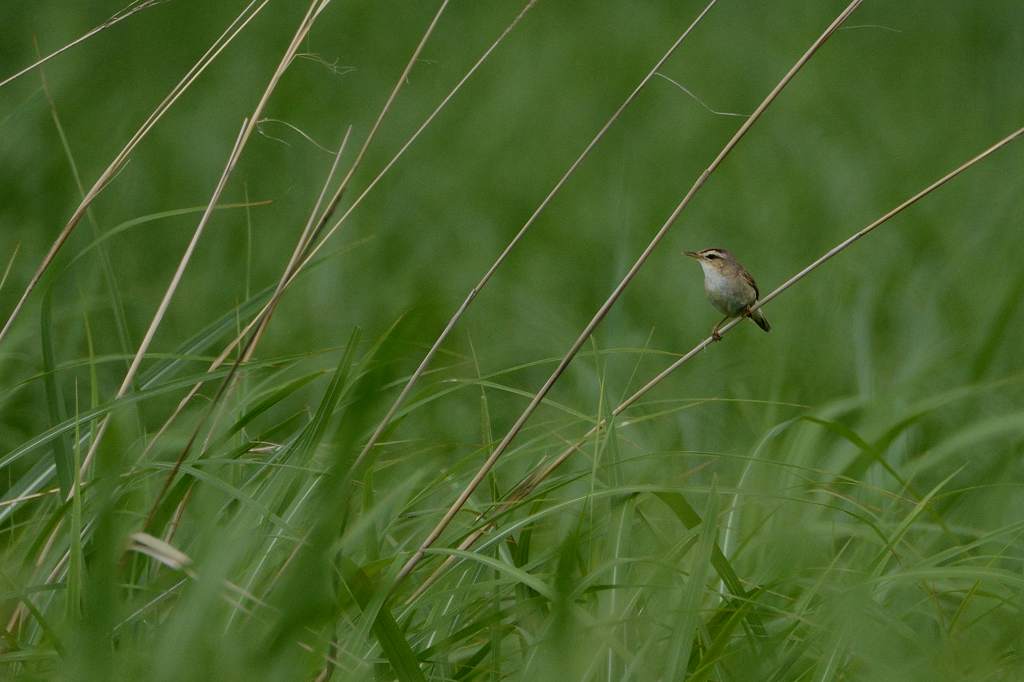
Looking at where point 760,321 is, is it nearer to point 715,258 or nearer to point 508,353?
point 715,258

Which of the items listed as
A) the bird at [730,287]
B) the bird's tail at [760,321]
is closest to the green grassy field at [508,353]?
the bird's tail at [760,321]

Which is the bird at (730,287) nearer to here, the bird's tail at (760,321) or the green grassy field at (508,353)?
the bird's tail at (760,321)

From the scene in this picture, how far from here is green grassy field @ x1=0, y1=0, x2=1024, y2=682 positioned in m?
2.17

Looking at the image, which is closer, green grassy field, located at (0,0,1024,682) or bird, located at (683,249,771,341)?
green grassy field, located at (0,0,1024,682)

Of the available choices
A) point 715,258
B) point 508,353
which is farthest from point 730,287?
point 508,353

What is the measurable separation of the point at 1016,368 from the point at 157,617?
4.14m

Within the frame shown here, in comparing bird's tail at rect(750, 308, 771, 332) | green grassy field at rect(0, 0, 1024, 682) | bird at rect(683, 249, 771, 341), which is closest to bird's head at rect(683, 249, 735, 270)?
bird at rect(683, 249, 771, 341)

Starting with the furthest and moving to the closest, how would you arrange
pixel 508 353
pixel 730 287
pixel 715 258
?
pixel 508 353, pixel 715 258, pixel 730 287

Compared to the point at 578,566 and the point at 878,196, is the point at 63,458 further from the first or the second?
the point at 878,196

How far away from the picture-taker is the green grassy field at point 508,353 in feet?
7.11

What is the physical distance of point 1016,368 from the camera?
17.9 ft

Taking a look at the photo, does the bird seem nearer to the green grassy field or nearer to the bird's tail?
the bird's tail

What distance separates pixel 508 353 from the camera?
17.5 ft

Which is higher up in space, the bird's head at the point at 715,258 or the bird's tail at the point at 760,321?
the bird's head at the point at 715,258
